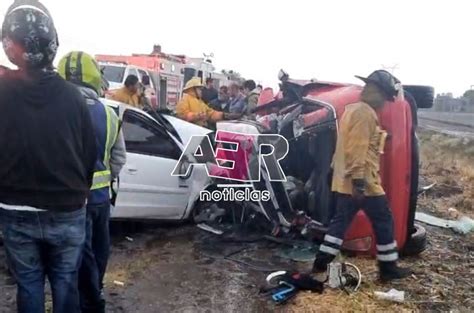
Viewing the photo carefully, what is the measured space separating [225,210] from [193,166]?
25.2 inches

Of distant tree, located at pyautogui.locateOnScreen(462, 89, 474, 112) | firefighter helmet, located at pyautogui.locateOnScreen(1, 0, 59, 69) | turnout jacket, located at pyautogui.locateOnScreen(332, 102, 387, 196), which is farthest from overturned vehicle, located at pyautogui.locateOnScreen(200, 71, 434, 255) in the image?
distant tree, located at pyautogui.locateOnScreen(462, 89, 474, 112)

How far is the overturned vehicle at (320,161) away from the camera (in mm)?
4957

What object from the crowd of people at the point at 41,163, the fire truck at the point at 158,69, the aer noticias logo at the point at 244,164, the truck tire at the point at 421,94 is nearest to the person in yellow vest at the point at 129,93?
the aer noticias logo at the point at 244,164

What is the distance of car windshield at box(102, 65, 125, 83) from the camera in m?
14.2

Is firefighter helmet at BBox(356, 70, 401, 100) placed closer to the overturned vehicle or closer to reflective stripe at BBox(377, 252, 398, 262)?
the overturned vehicle

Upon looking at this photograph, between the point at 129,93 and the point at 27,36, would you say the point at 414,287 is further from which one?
the point at 129,93

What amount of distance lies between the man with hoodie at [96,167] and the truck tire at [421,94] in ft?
11.5

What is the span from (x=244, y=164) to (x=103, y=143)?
2.56 metres

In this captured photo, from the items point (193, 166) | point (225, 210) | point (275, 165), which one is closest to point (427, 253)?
point (275, 165)

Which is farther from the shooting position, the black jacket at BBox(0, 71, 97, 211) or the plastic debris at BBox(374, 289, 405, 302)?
the plastic debris at BBox(374, 289, 405, 302)

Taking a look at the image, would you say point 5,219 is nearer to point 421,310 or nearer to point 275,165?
point 421,310

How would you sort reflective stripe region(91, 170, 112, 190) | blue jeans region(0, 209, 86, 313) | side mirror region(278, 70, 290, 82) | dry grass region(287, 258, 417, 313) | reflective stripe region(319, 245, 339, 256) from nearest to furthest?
blue jeans region(0, 209, 86, 313) < reflective stripe region(91, 170, 112, 190) < dry grass region(287, 258, 417, 313) < reflective stripe region(319, 245, 339, 256) < side mirror region(278, 70, 290, 82)

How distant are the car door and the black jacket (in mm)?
3112

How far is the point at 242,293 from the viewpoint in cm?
436
